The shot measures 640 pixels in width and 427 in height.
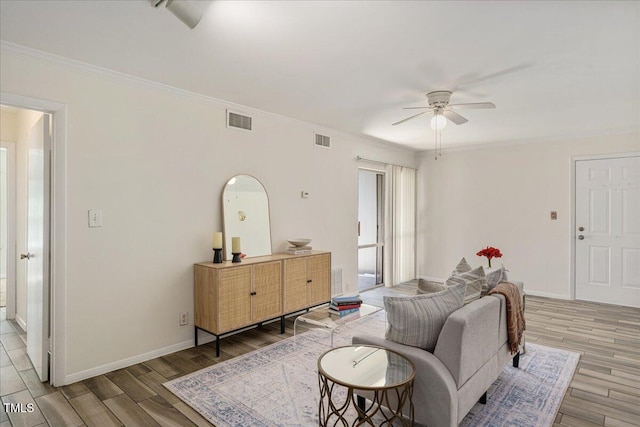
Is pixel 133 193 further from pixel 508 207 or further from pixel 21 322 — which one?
pixel 508 207

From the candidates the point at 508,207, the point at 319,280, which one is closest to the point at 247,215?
the point at 319,280

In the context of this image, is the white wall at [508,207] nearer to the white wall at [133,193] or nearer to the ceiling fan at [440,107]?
the ceiling fan at [440,107]

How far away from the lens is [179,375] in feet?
9.08

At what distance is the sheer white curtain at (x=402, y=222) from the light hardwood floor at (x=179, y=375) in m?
2.40

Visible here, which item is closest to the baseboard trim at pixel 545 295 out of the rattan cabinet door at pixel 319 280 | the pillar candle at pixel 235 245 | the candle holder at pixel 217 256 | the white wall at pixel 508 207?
the white wall at pixel 508 207

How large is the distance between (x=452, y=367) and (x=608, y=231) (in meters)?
4.56

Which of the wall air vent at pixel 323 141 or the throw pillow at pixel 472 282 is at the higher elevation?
the wall air vent at pixel 323 141

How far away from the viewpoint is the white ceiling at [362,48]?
1.97 m

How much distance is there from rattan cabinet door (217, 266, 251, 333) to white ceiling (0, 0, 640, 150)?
1.72m

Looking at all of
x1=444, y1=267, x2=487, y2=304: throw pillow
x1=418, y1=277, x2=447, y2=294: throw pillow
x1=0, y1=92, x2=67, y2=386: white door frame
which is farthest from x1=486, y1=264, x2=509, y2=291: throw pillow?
x1=0, y1=92, x2=67, y2=386: white door frame

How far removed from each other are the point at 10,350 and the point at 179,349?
1.52 m

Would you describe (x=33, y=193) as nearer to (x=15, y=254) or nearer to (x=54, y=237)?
(x=54, y=237)

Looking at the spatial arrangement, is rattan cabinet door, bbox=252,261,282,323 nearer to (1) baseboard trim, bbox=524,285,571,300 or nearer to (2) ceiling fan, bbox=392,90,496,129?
(2) ceiling fan, bbox=392,90,496,129

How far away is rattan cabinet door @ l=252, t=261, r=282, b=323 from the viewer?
342cm
